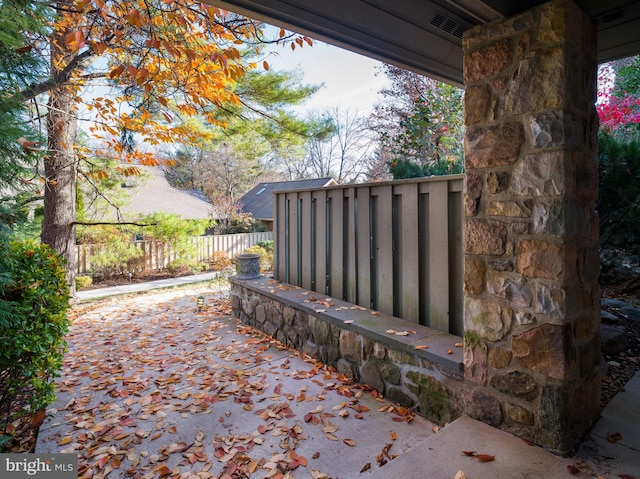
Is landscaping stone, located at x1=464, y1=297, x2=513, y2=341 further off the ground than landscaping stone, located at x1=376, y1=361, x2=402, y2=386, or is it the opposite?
landscaping stone, located at x1=464, y1=297, x2=513, y2=341

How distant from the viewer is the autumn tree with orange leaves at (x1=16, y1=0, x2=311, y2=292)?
169 inches

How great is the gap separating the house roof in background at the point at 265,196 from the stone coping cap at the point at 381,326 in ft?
39.4

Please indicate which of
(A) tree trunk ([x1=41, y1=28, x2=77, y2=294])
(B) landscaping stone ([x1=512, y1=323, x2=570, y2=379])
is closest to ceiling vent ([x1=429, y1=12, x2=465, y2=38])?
(B) landscaping stone ([x1=512, y1=323, x2=570, y2=379])

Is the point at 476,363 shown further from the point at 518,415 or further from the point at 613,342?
the point at 613,342

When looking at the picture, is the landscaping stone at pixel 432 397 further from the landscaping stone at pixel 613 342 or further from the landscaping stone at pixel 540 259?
the landscaping stone at pixel 613 342

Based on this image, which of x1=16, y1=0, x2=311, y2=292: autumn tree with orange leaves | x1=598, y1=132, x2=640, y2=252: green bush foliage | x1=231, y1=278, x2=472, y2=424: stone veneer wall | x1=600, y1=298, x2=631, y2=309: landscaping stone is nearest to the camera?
x1=231, y1=278, x2=472, y2=424: stone veneer wall

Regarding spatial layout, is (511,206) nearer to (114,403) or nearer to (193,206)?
(114,403)

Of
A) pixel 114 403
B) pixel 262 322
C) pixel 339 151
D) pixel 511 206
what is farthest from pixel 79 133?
pixel 339 151

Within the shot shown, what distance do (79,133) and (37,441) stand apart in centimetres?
695

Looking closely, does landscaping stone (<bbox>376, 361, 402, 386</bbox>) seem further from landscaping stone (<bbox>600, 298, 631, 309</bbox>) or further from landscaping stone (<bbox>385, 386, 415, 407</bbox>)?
landscaping stone (<bbox>600, 298, 631, 309</bbox>)

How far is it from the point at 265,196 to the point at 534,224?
16.9 metres

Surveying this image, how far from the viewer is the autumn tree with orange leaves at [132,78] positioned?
169 inches

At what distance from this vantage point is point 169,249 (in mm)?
9891

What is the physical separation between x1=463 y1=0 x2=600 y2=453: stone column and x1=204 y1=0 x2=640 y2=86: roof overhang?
118 millimetres
